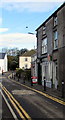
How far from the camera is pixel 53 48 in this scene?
2767cm

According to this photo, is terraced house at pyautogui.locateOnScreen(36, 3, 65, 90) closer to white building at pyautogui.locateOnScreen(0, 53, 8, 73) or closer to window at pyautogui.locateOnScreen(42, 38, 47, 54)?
window at pyautogui.locateOnScreen(42, 38, 47, 54)

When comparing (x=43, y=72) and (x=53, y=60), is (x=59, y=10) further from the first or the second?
(x=43, y=72)

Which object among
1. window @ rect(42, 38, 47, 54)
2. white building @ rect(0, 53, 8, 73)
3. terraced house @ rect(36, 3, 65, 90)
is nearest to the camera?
terraced house @ rect(36, 3, 65, 90)

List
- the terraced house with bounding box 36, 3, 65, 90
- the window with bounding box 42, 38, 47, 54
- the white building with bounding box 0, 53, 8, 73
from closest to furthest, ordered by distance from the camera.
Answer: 1. the terraced house with bounding box 36, 3, 65, 90
2. the window with bounding box 42, 38, 47, 54
3. the white building with bounding box 0, 53, 8, 73

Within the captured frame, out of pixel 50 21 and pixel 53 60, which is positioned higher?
pixel 50 21

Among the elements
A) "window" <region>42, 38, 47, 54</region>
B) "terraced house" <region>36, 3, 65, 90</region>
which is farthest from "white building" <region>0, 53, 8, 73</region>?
"window" <region>42, 38, 47, 54</region>

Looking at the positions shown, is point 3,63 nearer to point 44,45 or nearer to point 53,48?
point 44,45

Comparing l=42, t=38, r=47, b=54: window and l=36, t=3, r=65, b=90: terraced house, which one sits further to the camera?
l=42, t=38, r=47, b=54: window

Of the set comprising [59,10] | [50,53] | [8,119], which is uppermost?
[59,10]

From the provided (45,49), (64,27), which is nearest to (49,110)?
(64,27)

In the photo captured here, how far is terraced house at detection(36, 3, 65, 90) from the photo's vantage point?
23.8 metres

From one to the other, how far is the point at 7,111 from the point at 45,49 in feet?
65.8

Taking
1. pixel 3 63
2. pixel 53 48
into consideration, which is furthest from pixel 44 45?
pixel 3 63

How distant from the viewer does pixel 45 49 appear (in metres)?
32.2
